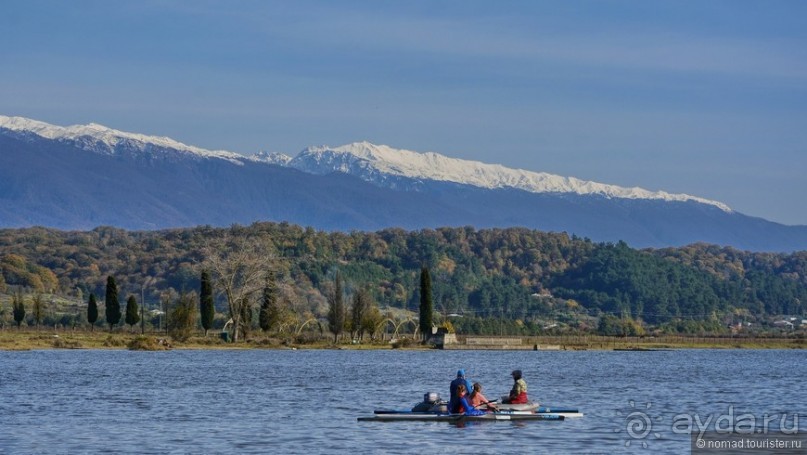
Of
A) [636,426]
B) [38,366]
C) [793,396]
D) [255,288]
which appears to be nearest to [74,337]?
[255,288]

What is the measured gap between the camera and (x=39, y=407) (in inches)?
2194

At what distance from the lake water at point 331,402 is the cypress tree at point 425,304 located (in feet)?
102

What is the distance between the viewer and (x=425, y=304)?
133375 millimetres

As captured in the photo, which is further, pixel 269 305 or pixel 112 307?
pixel 112 307

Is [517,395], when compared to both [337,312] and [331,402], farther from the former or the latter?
[337,312]

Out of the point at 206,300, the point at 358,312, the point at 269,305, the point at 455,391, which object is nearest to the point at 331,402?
the point at 455,391

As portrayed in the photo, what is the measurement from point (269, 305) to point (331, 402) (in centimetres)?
7115

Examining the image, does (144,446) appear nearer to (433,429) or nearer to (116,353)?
(433,429)

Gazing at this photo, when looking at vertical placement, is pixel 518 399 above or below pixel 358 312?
below

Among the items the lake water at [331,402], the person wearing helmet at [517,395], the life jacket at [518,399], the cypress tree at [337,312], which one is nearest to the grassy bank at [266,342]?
the cypress tree at [337,312]

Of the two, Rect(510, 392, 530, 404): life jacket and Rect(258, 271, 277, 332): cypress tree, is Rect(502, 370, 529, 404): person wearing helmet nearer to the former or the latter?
Rect(510, 392, 530, 404): life jacket

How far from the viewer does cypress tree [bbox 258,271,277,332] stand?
129m

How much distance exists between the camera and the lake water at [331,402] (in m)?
44.1

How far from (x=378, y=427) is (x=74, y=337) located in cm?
8294
